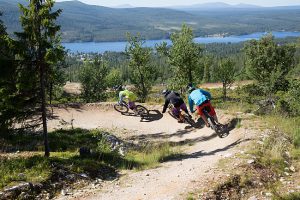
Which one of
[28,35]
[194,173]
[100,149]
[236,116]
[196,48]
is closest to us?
[194,173]

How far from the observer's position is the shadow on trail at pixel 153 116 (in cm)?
2303

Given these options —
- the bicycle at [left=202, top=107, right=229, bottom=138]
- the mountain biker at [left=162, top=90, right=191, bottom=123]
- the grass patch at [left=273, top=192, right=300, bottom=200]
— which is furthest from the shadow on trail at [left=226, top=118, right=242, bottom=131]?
the grass patch at [left=273, top=192, right=300, bottom=200]

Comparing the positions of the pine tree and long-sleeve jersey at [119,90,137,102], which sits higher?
the pine tree

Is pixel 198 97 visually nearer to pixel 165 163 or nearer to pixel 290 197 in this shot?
pixel 165 163

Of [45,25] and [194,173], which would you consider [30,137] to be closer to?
[45,25]

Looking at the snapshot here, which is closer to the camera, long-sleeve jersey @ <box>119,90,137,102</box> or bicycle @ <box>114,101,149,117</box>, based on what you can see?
long-sleeve jersey @ <box>119,90,137,102</box>

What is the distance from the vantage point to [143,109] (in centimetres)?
2422

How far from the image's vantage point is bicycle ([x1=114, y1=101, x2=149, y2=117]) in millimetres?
23631

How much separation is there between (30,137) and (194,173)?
1218cm

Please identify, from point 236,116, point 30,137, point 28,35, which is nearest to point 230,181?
point 236,116

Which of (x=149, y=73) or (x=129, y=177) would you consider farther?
(x=149, y=73)

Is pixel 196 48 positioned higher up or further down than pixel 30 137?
higher up

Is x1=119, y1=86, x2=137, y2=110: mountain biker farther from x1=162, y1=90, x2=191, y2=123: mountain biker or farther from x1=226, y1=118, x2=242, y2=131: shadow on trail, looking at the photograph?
x1=226, y1=118, x2=242, y2=131: shadow on trail

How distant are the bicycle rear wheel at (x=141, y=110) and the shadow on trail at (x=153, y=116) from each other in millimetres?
300
